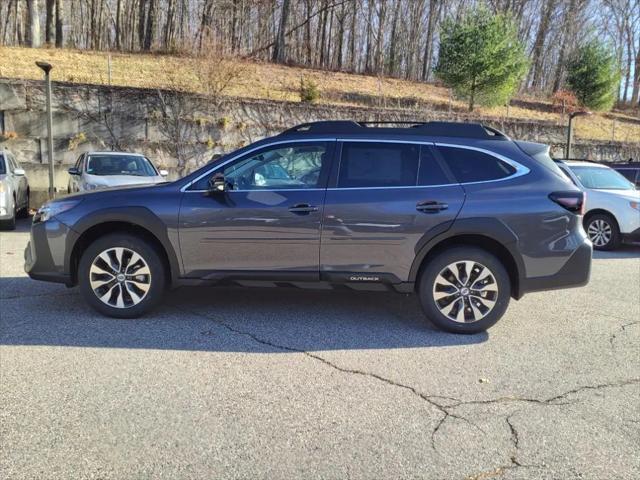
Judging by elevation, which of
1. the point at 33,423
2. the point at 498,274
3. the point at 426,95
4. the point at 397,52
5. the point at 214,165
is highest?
the point at 397,52

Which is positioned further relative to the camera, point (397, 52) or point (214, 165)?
point (397, 52)

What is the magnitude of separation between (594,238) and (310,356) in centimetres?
803

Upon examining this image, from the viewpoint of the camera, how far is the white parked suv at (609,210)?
10.1 m

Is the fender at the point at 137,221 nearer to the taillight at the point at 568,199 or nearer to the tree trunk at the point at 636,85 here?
the taillight at the point at 568,199

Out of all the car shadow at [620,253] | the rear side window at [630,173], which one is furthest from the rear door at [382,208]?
the rear side window at [630,173]

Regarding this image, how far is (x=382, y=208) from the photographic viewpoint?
478 cm

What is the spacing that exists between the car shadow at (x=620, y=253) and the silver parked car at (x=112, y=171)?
866cm

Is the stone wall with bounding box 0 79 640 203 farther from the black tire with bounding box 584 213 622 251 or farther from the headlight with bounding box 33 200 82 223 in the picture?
the black tire with bounding box 584 213 622 251

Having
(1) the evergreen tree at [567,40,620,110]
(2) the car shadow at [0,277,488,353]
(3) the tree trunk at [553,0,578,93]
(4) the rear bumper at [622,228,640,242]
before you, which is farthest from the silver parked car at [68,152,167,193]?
(3) the tree trunk at [553,0,578,93]

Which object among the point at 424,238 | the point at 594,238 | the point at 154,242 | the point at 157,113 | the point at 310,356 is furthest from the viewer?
the point at 157,113

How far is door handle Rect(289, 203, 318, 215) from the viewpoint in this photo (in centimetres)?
483

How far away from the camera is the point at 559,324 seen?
5.37m

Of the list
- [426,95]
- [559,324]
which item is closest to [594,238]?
[559,324]

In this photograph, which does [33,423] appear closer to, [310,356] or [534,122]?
[310,356]
